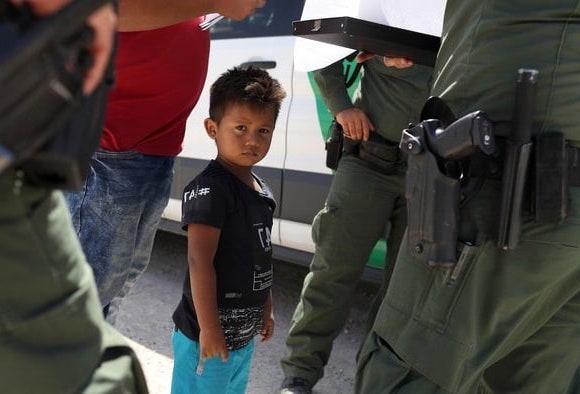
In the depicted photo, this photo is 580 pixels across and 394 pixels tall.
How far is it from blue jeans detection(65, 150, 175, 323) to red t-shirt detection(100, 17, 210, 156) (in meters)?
0.04

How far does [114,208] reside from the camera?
1696mm

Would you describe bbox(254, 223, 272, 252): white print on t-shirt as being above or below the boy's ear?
below

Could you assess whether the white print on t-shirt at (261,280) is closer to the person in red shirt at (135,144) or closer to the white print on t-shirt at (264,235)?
the white print on t-shirt at (264,235)

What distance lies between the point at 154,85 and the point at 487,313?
985mm

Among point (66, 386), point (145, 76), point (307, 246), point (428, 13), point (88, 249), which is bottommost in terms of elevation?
point (307, 246)

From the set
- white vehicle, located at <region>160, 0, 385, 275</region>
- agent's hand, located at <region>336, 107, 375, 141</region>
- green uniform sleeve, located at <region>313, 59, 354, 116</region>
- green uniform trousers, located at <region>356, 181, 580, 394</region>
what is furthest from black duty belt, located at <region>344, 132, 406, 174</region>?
green uniform trousers, located at <region>356, 181, 580, 394</region>

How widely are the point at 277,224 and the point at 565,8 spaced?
6.54 ft

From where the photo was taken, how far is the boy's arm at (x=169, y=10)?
1335 mm

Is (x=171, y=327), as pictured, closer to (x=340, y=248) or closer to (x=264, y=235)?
(x=340, y=248)

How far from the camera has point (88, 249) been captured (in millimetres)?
1711

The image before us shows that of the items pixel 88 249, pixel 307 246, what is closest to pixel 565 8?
pixel 88 249

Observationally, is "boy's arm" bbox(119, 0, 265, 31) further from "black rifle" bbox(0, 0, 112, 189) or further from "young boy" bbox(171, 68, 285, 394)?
"black rifle" bbox(0, 0, 112, 189)

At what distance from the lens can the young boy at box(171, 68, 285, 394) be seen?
66.4 inches

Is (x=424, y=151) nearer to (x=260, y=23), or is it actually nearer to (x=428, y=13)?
(x=428, y=13)
